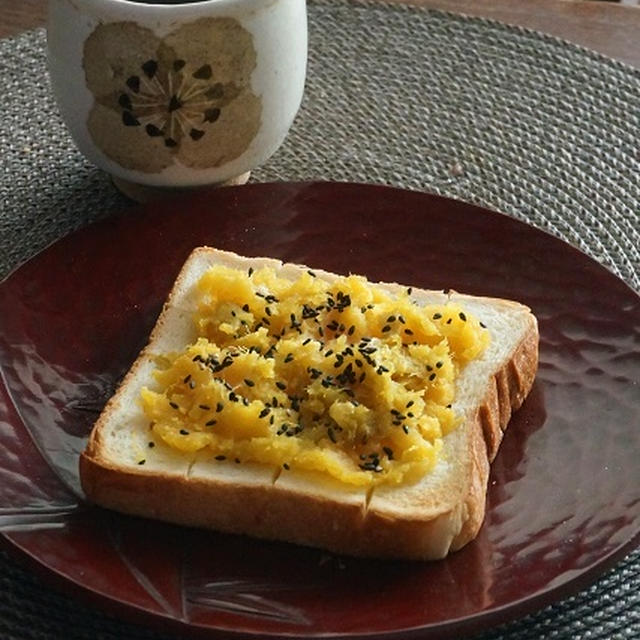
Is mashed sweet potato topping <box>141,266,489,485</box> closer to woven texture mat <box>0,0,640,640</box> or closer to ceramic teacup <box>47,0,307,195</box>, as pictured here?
ceramic teacup <box>47,0,307,195</box>

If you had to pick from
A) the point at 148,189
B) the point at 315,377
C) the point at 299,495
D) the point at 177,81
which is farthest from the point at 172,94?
the point at 299,495

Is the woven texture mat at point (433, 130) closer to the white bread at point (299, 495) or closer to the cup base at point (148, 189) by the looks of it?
the cup base at point (148, 189)

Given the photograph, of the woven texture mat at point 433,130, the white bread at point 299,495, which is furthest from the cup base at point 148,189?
the white bread at point 299,495

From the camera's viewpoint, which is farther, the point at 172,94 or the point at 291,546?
the point at 172,94

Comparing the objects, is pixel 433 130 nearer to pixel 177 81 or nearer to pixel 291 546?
pixel 177 81

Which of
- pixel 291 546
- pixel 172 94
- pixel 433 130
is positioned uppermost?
pixel 172 94
